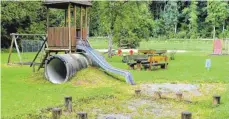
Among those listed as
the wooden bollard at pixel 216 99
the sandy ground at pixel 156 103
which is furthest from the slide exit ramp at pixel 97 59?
the wooden bollard at pixel 216 99

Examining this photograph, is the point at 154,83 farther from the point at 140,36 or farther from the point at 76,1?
the point at 140,36

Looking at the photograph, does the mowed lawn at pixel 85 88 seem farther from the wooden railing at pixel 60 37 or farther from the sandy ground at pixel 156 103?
the wooden railing at pixel 60 37

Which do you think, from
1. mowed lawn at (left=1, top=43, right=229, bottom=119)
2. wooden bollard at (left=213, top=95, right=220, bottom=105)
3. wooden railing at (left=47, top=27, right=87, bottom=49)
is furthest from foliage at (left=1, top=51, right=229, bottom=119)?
wooden railing at (left=47, top=27, right=87, bottom=49)

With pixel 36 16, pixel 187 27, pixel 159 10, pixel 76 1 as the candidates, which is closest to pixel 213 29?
pixel 187 27

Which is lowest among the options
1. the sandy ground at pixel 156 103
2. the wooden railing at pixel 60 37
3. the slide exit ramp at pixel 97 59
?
the sandy ground at pixel 156 103

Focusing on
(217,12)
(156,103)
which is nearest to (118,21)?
(156,103)

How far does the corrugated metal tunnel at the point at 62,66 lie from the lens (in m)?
15.0

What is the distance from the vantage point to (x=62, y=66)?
17312mm

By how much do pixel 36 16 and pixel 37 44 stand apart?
5.47 meters

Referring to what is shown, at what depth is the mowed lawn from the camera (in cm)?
1002

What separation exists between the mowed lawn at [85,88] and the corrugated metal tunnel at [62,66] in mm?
313

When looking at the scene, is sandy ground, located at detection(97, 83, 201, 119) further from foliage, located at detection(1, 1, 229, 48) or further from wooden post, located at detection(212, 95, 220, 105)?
foliage, located at detection(1, 1, 229, 48)

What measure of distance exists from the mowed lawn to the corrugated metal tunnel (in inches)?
12.3

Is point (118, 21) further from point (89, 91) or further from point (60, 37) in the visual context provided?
point (89, 91)
